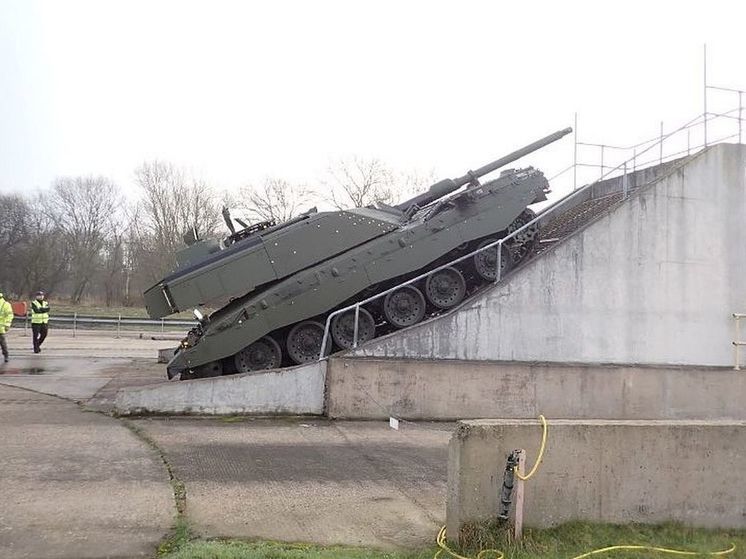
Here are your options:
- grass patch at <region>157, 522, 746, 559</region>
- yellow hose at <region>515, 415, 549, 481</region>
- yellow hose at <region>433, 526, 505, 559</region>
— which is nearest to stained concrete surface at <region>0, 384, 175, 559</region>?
grass patch at <region>157, 522, 746, 559</region>

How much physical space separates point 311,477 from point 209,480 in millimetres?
978

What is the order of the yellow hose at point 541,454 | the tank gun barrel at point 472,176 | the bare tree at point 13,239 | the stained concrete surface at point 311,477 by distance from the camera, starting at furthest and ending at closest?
1. the bare tree at point 13,239
2. the tank gun barrel at point 472,176
3. the stained concrete surface at point 311,477
4. the yellow hose at point 541,454

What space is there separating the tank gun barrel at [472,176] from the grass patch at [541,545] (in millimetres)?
8279

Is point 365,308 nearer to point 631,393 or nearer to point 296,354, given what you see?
point 296,354

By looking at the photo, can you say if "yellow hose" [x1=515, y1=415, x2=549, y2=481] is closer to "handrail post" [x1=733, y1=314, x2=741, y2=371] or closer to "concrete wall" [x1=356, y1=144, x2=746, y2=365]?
"concrete wall" [x1=356, y1=144, x2=746, y2=365]

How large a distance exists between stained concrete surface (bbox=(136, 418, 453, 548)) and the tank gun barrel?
4.96 metres

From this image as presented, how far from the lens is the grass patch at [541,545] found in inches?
169

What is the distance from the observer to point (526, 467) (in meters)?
4.80

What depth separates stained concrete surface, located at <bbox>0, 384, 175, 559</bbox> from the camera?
4426mm

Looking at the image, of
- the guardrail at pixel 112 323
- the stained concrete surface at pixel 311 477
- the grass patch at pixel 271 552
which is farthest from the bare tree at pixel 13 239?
the grass patch at pixel 271 552

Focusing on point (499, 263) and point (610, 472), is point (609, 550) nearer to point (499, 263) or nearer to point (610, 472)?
point (610, 472)

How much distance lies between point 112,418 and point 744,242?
10930 mm

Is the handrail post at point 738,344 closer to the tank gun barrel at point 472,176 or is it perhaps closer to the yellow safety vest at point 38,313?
the tank gun barrel at point 472,176

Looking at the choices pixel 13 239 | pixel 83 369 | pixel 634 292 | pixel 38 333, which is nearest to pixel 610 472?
pixel 634 292
